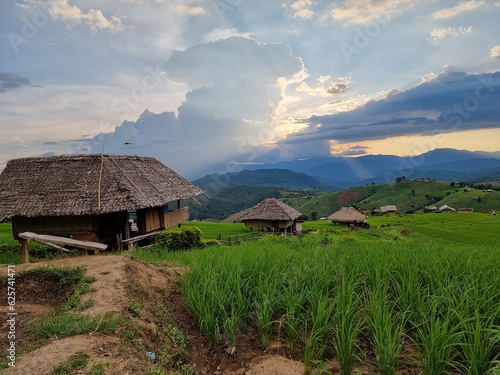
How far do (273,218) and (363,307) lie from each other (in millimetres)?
28328

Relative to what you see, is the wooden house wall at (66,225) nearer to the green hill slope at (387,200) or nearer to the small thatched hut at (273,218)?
the small thatched hut at (273,218)

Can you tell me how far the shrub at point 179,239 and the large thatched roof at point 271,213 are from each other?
16.7m

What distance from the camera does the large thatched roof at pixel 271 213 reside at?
3250 cm

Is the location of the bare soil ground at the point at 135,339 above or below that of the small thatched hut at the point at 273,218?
above

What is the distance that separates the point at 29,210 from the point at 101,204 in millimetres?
3362

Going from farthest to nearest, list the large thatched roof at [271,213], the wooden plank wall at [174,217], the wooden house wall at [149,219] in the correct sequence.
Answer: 1. the large thatched roof at [271,213]
2. the wooden plank wall at [174,217]
3. the wooden house wall at [149,219]

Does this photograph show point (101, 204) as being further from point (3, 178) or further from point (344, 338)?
point (344, 338)

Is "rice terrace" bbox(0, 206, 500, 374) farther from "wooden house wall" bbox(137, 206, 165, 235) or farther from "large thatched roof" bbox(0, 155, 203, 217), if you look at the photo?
"wooden house wall" bbox(137, 206, 165, 235)

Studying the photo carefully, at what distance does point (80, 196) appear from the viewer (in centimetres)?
1545

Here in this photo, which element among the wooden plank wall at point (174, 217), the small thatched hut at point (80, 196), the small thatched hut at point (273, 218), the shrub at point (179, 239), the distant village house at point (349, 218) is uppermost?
the small thatched hut at point (80, 196)

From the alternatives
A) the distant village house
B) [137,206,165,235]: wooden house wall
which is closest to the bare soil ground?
[137,206,165,235]: wooden house wall

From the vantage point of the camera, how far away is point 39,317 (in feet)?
16.0

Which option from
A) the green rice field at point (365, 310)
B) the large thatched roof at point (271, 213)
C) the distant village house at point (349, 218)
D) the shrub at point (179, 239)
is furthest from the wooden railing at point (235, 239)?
the distant village house at point (349, 218)

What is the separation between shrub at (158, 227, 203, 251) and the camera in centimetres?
1587
